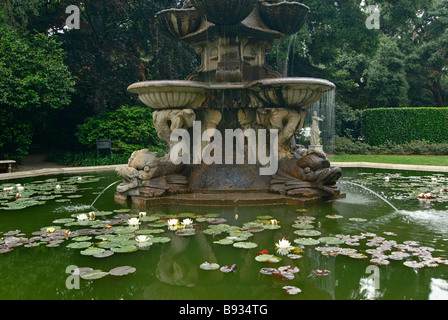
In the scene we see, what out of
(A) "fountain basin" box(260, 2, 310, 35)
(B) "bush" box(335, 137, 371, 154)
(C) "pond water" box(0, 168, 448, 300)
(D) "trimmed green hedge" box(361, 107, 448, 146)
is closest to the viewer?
(C) "pond water" box(0, 168, 448, 300)

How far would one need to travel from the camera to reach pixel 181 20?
6.50 metres

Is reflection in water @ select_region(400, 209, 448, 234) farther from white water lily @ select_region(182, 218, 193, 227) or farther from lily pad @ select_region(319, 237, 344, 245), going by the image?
white water lily @ select_region(182, 218, 193, 227)

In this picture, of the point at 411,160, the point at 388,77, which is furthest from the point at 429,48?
the point at 411,160

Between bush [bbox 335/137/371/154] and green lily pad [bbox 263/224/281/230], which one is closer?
green lily pad [bbox 263/224/281/230]

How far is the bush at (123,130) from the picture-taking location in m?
13.4

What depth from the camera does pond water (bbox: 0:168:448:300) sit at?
2.44 metres

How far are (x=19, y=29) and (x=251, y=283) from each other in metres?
12.8

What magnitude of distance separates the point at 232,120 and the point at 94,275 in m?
4.14

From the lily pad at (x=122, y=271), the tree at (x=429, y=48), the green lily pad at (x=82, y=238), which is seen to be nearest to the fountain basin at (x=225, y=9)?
the green lily pad at (x=82, y=238)

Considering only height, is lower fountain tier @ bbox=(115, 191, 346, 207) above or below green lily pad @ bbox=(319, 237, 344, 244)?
above

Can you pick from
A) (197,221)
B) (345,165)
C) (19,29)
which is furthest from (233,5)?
(19,29)

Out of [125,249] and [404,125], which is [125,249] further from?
[404,125]

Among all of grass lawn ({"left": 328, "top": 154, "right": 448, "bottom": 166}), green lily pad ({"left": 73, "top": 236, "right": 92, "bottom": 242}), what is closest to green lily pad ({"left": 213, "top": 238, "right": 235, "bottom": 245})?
green lily pad ({"left": 73, "top": 236, "right": 92, "bottom": 242})

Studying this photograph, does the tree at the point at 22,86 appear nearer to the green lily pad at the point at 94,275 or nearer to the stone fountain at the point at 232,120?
the stone fountain at the point at 232,120
